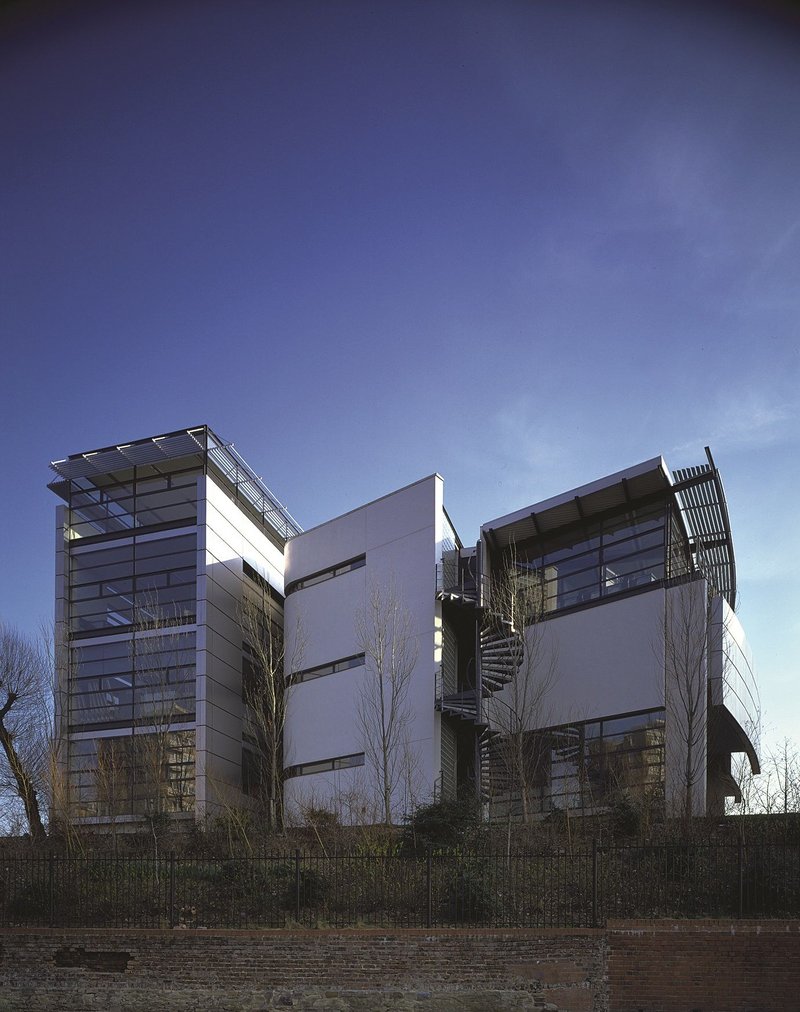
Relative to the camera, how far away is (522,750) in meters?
28.5

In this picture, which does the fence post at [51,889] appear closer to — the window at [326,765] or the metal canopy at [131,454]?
the window at [326,765]

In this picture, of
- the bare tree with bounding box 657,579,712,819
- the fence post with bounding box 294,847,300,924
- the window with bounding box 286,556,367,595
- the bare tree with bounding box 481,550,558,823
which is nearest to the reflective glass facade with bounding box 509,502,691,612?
the bare tree with bounding box 481,550,558,823

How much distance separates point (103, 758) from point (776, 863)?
2266 centimetres

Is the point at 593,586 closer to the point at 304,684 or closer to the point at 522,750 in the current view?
the point at 522,750

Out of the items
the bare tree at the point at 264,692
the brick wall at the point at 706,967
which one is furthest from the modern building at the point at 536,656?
the brick wall at the point at 706,967

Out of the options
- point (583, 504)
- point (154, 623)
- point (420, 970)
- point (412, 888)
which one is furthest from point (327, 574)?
point (420, 970)

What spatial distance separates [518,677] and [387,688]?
378cm

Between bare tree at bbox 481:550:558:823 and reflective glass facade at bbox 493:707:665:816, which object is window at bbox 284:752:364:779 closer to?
bare tree at bbox 481:550:558:823

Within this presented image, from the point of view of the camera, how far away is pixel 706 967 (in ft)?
50.3

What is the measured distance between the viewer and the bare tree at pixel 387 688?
98.3 feet

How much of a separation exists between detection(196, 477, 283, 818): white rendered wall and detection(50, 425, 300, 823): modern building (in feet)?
0.15

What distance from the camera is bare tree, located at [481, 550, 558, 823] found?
1142 inches

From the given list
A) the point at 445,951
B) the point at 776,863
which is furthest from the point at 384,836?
the point at 776,863

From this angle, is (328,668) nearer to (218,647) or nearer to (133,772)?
(218,647)
